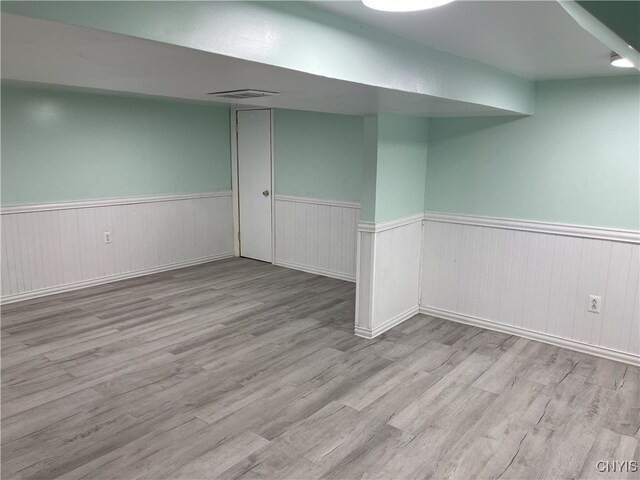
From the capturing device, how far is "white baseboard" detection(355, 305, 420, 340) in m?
3.60

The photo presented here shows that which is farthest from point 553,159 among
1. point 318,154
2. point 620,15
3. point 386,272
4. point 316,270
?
point 620,15

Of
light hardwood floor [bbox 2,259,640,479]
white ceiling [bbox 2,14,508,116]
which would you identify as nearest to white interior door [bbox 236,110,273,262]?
light hardwood floor [bbox 2,259,640,479]

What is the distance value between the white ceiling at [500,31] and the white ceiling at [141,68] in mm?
257

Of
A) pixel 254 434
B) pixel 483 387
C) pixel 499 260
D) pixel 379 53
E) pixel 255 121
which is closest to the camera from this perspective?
pixel 379 53

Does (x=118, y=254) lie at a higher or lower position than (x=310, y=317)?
higher

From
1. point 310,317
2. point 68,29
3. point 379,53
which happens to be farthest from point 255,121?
point 68,29

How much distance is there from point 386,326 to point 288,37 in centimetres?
270

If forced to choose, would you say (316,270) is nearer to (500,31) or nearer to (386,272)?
(386,272)

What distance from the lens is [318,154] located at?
5.14m

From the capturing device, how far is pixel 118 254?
16.3 feet

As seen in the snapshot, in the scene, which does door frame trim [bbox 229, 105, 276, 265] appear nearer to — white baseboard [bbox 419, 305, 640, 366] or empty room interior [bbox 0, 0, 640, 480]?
empty room interior [bbox 0, 0, 640, 480]

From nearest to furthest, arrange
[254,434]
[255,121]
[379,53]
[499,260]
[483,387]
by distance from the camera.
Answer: [379,53], [254,434], [483,387], [499,260], [255,121]

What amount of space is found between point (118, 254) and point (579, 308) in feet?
14.4

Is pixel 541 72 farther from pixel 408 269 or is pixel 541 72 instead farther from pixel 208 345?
pixel 208 345
